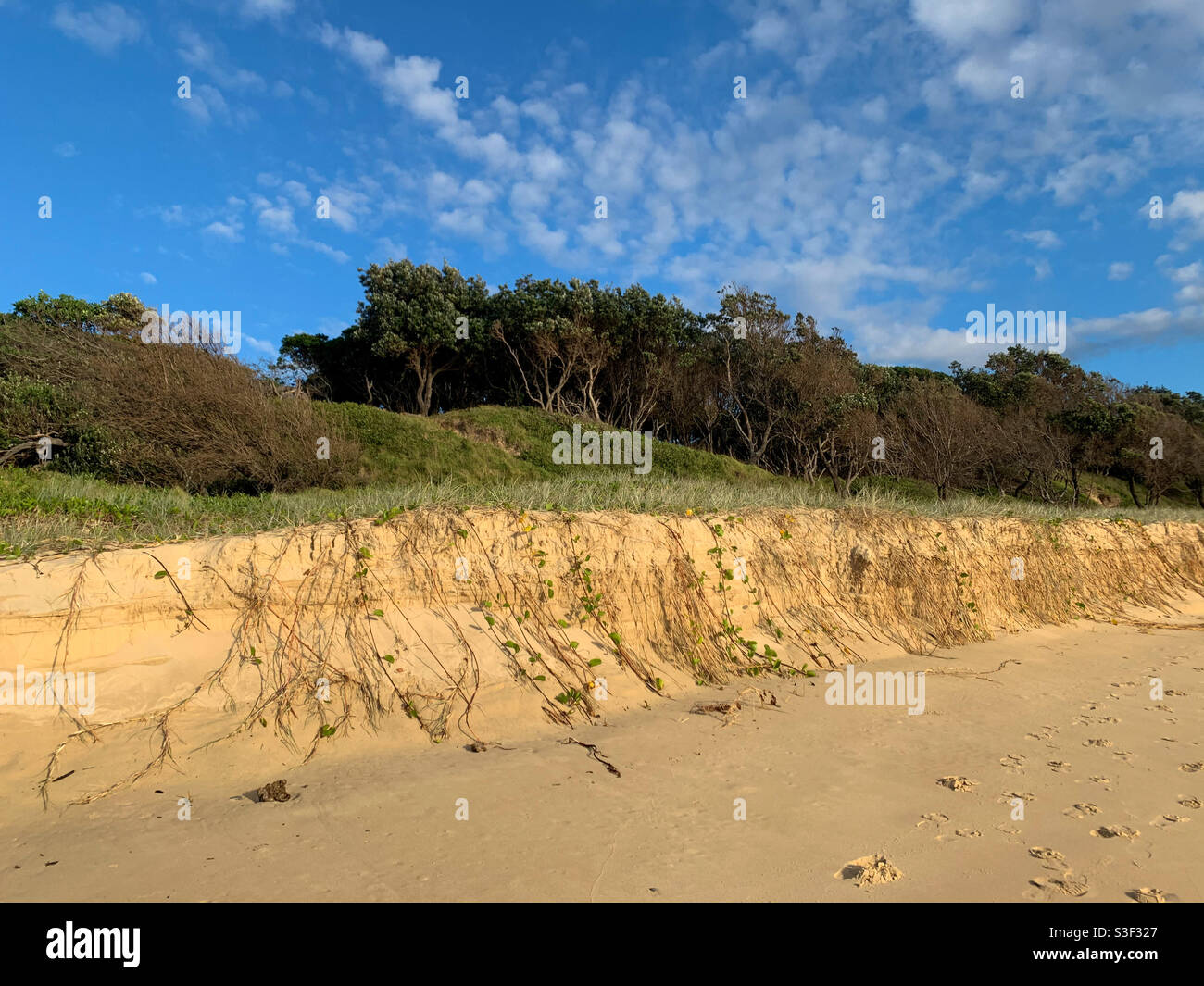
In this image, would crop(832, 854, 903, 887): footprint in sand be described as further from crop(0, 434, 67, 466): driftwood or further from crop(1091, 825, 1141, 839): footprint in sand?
crop(0, 434, 67, 466): driftwood

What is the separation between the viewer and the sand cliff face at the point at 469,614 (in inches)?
185

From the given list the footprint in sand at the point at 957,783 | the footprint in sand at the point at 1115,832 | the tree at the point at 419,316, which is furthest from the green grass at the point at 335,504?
the tree at the point at 419,316

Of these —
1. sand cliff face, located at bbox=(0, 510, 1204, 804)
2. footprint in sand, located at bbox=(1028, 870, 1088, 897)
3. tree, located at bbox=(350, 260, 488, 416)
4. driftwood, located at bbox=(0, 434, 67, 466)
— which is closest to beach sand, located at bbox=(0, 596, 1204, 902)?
footprint in sand, located at bbox=(1028, 870, 1088, 897)

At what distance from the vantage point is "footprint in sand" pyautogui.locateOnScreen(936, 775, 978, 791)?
13.8 ft

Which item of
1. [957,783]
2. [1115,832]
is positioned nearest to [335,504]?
[957,783]

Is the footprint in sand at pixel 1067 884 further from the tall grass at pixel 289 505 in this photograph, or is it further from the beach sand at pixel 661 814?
the tall grass at pixel 289 505

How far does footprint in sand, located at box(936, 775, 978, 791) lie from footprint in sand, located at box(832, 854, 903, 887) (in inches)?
48.1

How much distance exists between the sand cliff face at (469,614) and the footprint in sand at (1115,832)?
3.30 metres

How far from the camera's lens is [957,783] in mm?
4262

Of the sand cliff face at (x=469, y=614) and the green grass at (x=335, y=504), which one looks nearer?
the sand cliff face at (x=469, y=614)
